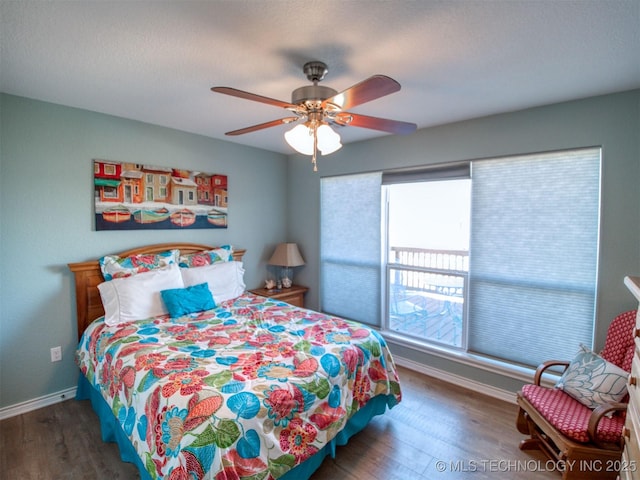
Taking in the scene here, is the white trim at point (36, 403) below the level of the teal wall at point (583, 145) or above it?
below

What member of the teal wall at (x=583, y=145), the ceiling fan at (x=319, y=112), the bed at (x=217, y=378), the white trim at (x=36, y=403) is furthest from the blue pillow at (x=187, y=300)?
the teal wall at (x=583, y=145)

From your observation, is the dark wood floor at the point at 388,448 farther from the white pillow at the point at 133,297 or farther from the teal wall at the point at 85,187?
the white pillow at the point at 133,297

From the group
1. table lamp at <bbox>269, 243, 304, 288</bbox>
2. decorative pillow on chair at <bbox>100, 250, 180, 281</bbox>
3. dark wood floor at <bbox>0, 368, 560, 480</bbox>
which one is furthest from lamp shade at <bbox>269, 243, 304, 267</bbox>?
dark wood floor at <bbox>0, 368, 560, 480</bbox>

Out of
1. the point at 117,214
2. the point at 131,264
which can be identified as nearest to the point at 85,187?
the point at 117,214

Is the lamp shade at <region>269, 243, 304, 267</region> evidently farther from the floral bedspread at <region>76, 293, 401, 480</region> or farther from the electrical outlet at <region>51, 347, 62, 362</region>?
the electrical outlet at <region>51, 347, 62, 362</region>

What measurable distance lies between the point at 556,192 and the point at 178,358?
9.92 ft

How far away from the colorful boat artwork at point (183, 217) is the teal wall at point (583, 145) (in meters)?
2.14

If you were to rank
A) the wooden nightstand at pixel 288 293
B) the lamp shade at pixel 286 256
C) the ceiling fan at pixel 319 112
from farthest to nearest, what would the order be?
the lamp shade at pixel 286 256 → the wooden nightstand at pixel 288 293 → the ceiling fan at pixel 319 112

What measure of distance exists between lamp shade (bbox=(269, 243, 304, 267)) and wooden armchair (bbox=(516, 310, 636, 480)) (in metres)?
2.67

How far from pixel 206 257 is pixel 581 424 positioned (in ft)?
10.5

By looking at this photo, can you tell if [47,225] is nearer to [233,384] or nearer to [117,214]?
[117,214]

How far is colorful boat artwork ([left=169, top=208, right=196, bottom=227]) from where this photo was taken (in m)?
3.21

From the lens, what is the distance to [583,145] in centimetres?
228

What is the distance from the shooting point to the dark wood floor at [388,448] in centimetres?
185
